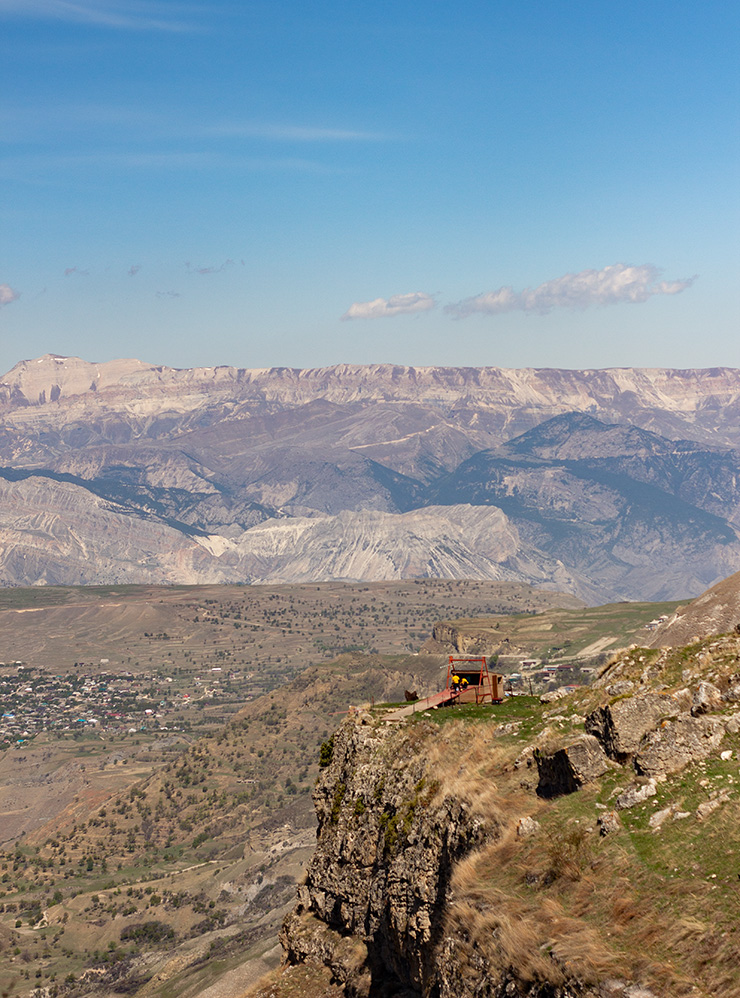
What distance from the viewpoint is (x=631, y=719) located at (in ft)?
74.3

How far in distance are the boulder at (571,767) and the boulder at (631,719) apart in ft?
1.19

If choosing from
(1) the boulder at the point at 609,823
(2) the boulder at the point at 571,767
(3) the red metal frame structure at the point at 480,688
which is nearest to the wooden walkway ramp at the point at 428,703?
(3) the red metal frame structure at the point at 480,688

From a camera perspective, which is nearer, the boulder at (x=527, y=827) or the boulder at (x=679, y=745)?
the boulder at (x=679, y=745)

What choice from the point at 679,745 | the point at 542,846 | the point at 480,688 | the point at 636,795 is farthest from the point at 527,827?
the point at 480,688

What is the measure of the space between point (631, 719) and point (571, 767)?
5.52ft

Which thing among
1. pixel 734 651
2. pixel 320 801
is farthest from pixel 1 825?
pixel 734 651

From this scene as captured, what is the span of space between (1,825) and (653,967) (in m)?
177

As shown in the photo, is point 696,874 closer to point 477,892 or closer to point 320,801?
point 477,892

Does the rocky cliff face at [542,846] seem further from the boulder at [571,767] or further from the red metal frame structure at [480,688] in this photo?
the red metal frame structure at [480,688]

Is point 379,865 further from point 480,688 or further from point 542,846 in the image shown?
point 480,688

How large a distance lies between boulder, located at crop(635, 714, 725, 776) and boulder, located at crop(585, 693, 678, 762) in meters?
0.77

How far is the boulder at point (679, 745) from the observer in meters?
21.0

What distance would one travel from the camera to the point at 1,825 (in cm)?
17312

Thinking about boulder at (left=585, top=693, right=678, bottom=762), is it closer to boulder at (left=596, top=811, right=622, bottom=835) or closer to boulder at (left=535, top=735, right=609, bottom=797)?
boulder at (left=535, top=735, right=609, bottom=797)
